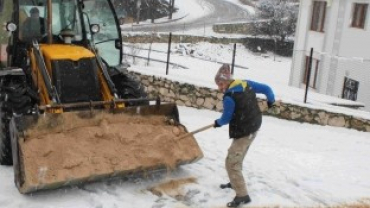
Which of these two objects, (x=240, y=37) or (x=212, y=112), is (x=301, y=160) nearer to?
(x=212, y=112)

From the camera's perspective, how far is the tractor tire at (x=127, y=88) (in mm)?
7250

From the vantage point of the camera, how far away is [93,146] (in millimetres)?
5941

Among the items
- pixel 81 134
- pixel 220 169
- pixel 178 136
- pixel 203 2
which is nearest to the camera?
pixel 81 134

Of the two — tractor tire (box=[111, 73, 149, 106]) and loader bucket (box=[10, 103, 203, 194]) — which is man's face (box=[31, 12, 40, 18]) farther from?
loader bucket (box=[10, 103, 203, 194])

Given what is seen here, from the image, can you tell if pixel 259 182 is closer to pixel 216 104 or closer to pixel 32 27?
pixel 32 27

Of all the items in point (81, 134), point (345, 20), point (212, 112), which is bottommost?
point (212, 112)

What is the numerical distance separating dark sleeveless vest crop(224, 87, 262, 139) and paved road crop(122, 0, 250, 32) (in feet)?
108

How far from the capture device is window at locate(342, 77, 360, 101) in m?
16.3

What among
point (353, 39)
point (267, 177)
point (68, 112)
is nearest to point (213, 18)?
point (353, 39)

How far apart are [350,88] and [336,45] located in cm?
238

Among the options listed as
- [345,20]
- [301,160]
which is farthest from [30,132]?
[345,20]

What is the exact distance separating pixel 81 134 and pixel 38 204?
98cm

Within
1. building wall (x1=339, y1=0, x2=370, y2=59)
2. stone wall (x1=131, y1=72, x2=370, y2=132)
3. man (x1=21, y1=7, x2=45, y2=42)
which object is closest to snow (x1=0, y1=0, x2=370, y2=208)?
stone wall (x1=131, y1=72, x2=370, y2=132)

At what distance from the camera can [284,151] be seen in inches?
330
